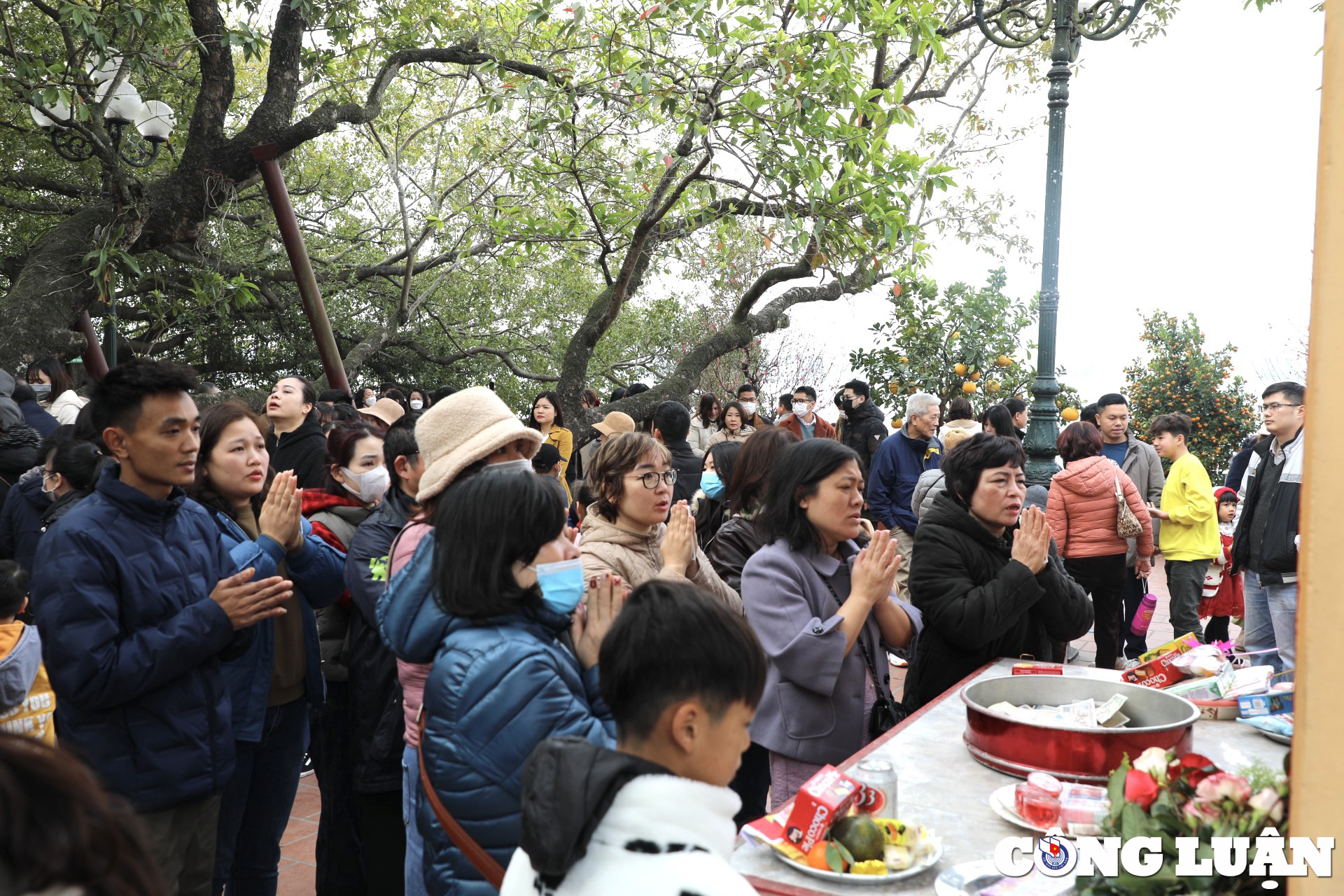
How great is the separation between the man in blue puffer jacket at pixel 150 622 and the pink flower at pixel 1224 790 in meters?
2.31

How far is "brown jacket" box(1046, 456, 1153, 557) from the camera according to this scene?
21.8 feet

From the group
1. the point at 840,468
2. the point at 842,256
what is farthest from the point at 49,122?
the point at 840,468

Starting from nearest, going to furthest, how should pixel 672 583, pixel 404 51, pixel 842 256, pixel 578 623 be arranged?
pixel 672 583
pixel 578 623
pixel 842 256
pixel 404 51

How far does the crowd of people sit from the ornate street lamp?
2655mm

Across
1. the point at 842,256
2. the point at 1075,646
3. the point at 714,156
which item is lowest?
the point at 1075,646

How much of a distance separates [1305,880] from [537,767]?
94 centimetres

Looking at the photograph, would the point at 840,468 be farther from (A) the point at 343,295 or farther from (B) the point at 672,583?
(A) the point at 343,295

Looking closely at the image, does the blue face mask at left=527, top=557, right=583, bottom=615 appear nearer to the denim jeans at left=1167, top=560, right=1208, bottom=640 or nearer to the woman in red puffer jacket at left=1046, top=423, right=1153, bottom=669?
the woman in red puffer jacket at left=1046, top=423, right=1153, bottom=669

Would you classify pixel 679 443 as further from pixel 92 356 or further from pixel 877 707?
pixel 92 356

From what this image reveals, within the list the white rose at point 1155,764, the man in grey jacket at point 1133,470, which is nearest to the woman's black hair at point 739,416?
the man in grey jacket at point 1133,470

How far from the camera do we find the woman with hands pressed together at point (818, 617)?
2918mm

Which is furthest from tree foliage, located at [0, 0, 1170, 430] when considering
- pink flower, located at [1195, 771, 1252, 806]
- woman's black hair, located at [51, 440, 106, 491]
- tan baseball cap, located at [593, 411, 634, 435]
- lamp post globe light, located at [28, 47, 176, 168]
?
pink flower, located at [1195, 771, 1252, 806]

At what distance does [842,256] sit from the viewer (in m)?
7.22

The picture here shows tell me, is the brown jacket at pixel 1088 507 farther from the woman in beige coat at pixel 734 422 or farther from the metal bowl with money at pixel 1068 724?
the metal bowl with money at pixel 1068 724
